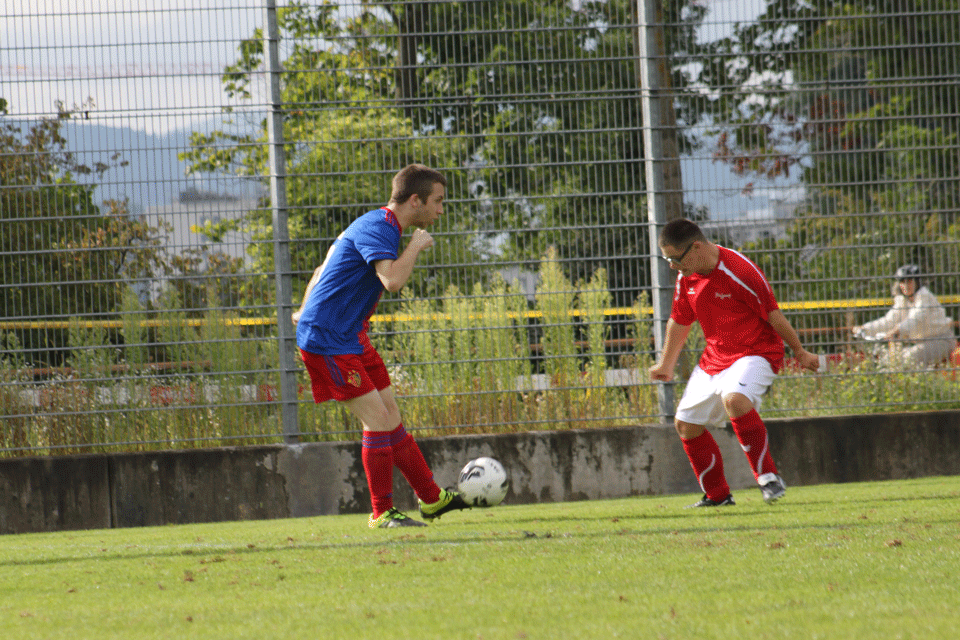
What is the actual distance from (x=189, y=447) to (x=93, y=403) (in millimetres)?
742

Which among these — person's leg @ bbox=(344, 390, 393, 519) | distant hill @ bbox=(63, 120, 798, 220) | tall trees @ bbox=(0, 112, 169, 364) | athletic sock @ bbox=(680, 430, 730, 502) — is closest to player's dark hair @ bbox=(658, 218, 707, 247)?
athletic sock @ bbox=(680, 430, 730, 502)

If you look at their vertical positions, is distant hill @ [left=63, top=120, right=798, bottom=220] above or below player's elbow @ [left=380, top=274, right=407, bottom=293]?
above

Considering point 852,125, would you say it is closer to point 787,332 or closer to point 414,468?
point 787,332

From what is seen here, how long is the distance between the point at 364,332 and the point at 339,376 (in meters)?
0.33

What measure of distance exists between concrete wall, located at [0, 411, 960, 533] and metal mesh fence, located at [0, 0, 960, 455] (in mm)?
190

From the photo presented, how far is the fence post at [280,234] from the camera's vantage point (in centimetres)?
732

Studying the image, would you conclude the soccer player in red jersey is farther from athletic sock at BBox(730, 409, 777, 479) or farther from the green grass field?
the green grass field

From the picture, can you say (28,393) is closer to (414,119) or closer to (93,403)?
(93,403)

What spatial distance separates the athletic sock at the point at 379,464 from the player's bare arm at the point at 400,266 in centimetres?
85

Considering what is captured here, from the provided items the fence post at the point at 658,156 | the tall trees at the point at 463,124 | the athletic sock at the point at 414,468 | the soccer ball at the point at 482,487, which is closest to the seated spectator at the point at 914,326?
the fence post at the point at 658,156

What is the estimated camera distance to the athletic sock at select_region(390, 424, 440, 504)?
553 cm

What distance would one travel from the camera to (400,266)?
5.08 meters

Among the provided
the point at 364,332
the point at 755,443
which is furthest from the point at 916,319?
the point at 364,332

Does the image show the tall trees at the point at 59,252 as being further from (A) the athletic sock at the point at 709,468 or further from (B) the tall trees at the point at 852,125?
(B) the tall trees at the point at 852,125
